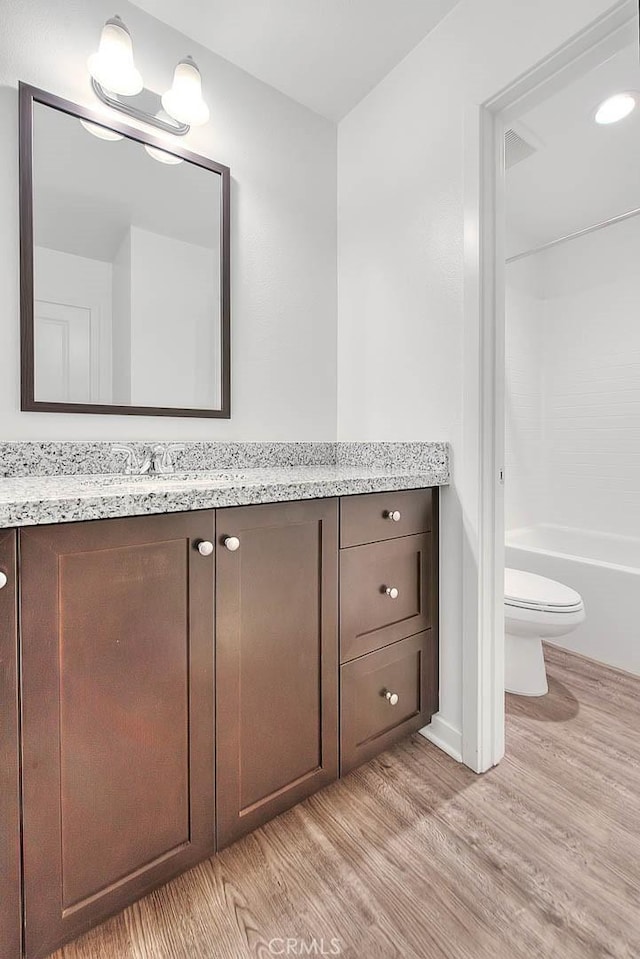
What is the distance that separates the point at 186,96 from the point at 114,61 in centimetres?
22

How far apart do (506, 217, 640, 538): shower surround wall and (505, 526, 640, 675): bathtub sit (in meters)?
0.38

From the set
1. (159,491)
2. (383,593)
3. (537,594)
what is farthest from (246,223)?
(537,594)

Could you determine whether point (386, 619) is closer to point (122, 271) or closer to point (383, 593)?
point (383, 593)

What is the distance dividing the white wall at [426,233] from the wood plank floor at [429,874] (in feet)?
0.96

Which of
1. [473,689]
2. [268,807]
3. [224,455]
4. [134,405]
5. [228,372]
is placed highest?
[228,372]

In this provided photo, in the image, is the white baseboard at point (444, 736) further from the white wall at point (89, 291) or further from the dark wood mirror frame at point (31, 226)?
the white wall at point (89, 291)

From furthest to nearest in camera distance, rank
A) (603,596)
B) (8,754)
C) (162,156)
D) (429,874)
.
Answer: (603,596), (162,156), (429,874), (8,754)

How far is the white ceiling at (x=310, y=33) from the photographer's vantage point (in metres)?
1.51

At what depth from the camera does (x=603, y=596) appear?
88.0 inches

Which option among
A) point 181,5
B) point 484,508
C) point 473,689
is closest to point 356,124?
point 181,5

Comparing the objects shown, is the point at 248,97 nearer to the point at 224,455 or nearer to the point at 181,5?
the point at 181,5

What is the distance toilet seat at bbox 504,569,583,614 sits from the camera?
1.80 meters

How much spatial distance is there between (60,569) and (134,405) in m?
0.81

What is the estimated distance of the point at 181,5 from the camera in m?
1.50
